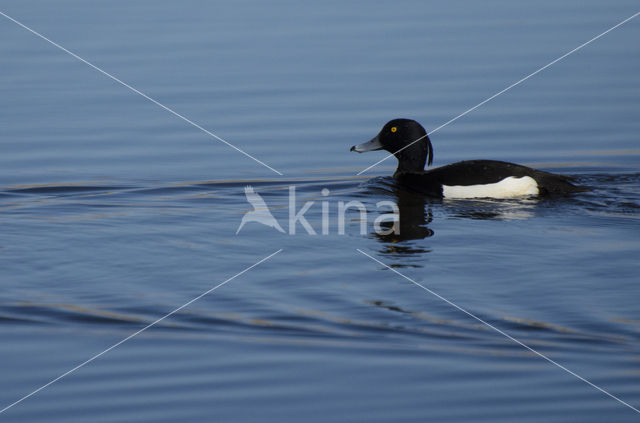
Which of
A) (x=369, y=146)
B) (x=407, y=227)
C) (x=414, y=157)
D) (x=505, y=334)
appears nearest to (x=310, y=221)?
(x=407, y=227)

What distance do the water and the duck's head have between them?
365 mm

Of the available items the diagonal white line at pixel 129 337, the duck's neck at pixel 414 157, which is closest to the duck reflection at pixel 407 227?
the duck's neck at pixel 414 157

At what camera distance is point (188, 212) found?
964cm

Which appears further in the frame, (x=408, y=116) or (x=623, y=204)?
(x=408, y=116)

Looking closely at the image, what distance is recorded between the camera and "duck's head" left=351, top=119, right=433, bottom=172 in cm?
1094

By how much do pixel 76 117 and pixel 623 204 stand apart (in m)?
7.03

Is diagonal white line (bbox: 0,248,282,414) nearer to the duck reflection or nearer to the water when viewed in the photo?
the water

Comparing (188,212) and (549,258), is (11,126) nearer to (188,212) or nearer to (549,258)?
(188,212)

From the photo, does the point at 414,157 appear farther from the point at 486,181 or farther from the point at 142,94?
the point at 142,94

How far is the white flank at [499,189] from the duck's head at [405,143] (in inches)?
38.3

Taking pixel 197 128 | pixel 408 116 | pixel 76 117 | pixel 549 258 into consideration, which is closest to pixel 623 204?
pixel 549 258

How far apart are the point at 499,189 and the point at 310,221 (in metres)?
1.97

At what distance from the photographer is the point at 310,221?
9.32 m

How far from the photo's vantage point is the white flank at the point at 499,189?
972 cm
